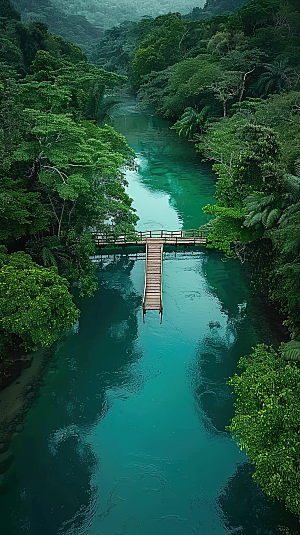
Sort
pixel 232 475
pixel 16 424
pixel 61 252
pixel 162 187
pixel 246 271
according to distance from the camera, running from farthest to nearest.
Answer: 1. pixel 162 187
2. pixel 246 271
3. pixel 61 252
4. pixel 16 424
5. pixel 232 475

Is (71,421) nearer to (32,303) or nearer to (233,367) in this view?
(32,303)

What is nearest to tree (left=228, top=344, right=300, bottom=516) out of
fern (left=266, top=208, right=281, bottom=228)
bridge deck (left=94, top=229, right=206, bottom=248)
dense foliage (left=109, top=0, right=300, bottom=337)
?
dense foliage (left=109, top=0, right=300, bottom=337)

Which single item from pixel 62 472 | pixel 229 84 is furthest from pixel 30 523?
pixel 229 84

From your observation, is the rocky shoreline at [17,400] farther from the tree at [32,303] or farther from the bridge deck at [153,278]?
the bridge deck at [153,278]

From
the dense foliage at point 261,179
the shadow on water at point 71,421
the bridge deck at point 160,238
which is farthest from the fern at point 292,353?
the bridge deck at point 160,238

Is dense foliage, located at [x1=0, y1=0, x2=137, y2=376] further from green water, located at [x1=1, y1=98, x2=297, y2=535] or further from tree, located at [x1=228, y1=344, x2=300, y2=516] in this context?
tree, located at [x1=228, y1=344, x2=300, y2=516]

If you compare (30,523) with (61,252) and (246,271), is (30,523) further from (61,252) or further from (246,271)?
(246,271)

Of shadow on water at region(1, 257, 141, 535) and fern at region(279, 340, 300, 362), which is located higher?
fern at region(279, 340, 300, 362)
